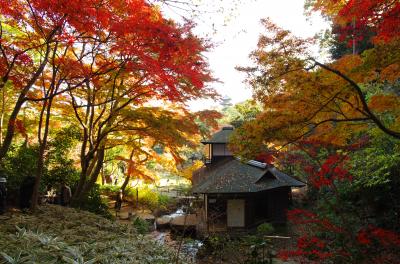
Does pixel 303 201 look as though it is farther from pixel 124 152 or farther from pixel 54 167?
pixel 54 167

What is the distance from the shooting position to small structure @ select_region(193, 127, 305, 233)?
50.7 ft

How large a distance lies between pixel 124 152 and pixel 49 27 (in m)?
16.1

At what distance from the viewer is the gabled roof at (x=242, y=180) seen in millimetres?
15289

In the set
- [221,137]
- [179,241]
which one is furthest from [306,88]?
[221,137]

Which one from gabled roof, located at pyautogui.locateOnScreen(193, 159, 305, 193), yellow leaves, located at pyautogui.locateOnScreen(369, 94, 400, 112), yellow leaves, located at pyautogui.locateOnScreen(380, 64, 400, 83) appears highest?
yellow leaves, located at pyautogui.locateOnScreen(380, 64, 400, 83)

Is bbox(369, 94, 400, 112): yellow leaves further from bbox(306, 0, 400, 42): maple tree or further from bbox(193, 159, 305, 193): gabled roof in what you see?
bbox(193, 159, 305, 193): gabled roof

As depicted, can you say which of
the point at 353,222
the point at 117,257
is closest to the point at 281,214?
the point at 353,222

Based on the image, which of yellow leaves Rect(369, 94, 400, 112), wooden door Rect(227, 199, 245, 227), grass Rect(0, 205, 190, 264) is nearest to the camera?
grass Rect(0, 205, 190, 264)

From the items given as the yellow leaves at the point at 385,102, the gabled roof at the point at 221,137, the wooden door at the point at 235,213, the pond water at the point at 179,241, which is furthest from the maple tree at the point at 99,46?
the gabled roof at the point at 221,137

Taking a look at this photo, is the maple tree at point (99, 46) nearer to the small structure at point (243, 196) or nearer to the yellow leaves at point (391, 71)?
the yellow leaves at point (391, 71)

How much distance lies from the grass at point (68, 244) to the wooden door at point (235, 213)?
29.2ft

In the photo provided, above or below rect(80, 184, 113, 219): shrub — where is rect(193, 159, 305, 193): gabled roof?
above

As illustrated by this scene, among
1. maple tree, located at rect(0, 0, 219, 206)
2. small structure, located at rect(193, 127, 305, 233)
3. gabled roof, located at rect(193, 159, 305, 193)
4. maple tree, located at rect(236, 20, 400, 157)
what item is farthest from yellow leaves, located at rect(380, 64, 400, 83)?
gabled roof, located at rect(193, 159, 305, 193)

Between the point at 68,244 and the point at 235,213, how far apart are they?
1195 cm
